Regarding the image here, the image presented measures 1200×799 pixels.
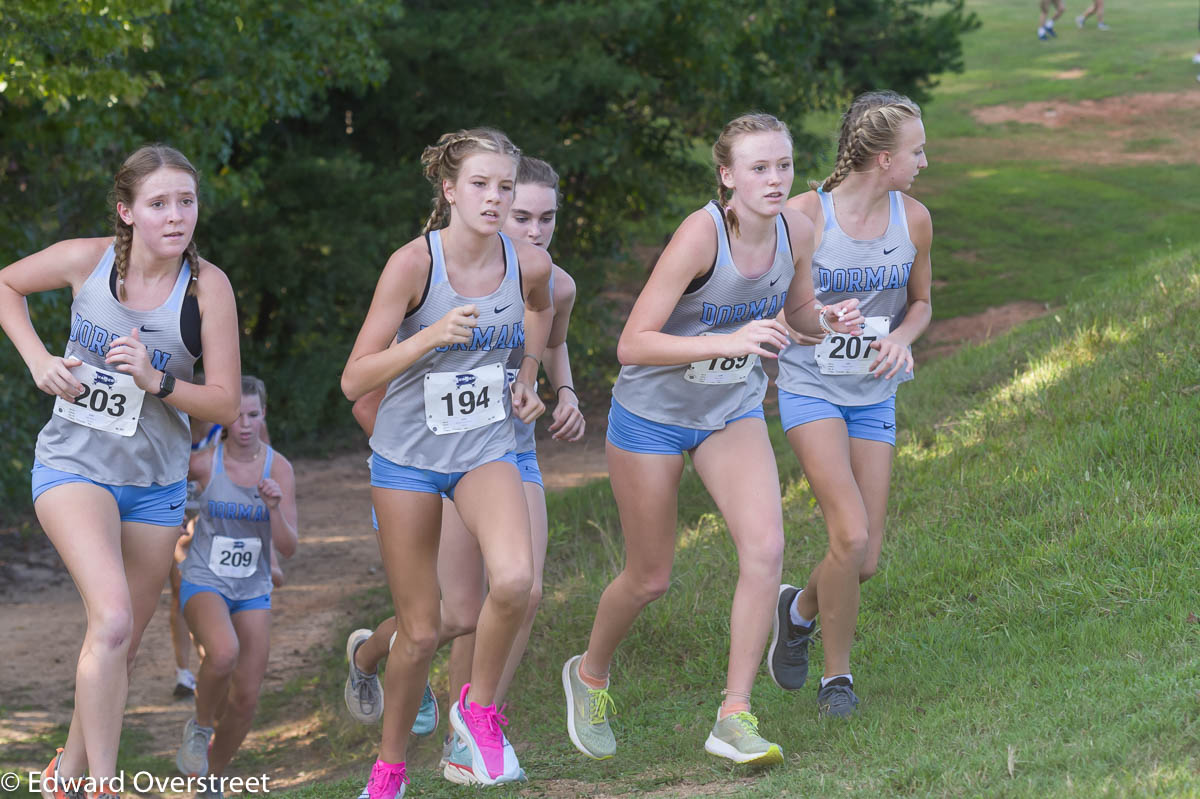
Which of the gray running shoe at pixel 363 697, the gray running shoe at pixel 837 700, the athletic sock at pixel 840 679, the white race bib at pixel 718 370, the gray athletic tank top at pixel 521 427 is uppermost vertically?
the white race bib at pixel 718 370

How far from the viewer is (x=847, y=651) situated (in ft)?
16.0

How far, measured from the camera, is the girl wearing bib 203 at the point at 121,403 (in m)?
3.97

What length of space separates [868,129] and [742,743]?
7.22 feet

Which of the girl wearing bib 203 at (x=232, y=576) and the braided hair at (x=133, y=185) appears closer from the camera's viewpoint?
the braided hair at (x=133, y=185)

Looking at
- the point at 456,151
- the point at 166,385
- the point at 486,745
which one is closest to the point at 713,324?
the point at 456,151

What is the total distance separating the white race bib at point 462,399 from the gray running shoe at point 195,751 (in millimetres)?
2657

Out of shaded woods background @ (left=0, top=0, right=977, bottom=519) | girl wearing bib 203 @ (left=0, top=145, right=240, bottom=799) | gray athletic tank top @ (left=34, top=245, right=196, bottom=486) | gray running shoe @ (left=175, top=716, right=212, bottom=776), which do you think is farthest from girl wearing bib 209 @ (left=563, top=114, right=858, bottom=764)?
shaded woods background @ (left=0, top=0, right=977, bottom=519)

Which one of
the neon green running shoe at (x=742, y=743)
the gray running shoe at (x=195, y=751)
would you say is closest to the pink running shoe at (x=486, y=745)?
the neon green running shoe at (x=742, y=743)

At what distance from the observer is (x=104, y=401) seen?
13.5 feet

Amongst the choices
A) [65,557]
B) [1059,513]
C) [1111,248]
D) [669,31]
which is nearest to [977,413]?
[1059,513]

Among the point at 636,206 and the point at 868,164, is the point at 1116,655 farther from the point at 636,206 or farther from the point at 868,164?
the point at 636,206

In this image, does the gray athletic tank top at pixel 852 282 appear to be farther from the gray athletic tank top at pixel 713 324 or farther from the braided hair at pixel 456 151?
the braided hair at pixel 456 151

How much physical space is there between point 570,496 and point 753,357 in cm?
530

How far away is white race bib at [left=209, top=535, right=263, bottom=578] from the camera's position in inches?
227
